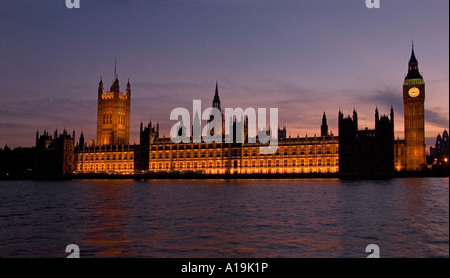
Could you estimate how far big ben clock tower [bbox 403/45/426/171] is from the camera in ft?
385

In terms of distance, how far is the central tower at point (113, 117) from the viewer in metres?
158

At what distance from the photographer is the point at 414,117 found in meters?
122

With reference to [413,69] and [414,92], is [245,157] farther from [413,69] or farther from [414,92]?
[413,69]

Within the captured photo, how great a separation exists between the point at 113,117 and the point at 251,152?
55828 millimetres

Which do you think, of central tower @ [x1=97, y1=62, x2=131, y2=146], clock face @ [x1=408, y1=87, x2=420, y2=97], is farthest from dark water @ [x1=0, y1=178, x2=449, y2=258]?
central tower @ [x1=97, y1=62, x2=131, y2=146]

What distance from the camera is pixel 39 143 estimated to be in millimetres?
153500

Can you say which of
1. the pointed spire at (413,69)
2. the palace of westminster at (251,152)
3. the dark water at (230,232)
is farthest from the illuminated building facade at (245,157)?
the dark water at (230,232)

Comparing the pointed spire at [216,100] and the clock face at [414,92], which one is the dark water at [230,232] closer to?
the clock face at [414,92]

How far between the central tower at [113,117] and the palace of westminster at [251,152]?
0.34m

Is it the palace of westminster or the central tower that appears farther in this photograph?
the central tower

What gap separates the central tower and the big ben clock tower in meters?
90.4

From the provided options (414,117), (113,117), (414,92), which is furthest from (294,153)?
(113,117)

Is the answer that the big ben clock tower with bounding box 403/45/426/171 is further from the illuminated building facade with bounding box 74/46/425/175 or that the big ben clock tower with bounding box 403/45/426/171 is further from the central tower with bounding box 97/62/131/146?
the central tower with bounding box 97/62/131/146
